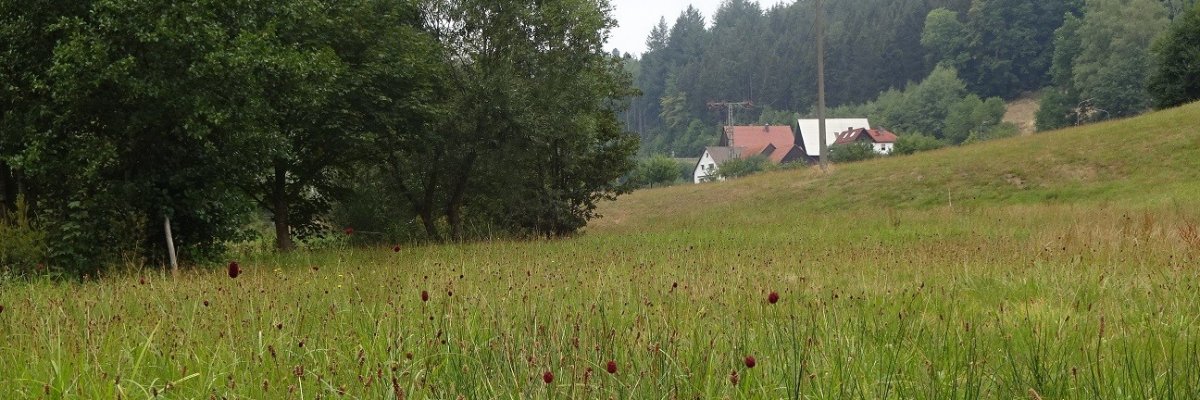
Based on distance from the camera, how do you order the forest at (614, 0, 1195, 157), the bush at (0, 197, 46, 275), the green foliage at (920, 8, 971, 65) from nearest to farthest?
the bush at (0, 197, 46, 275), the forest at (614, 0, 1195, 157), the green foliage at (920, 8, 971, 65)

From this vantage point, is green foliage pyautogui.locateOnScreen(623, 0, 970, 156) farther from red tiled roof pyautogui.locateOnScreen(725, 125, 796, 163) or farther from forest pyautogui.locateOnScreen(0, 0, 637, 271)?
forest pyautogui.locateOnScreen(0, 0, 637, 271)

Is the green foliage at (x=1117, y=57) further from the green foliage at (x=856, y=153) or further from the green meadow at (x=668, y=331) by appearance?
the green meadow at (x=668, y=331)

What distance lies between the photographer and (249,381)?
149 inches

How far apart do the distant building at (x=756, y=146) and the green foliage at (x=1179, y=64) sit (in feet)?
197

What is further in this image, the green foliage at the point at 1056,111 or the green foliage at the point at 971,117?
the green foliage at the point at 971,117

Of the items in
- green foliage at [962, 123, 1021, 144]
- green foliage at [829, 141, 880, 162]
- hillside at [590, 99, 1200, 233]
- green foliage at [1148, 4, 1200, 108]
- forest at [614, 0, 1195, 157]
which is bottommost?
hillside at [590, 99, 1200, 233]

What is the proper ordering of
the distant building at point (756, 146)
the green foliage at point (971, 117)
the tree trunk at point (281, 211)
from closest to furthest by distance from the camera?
the tree trunk at point (281, 211) < the green foliage at point (971, 117) < the distant building at point (756, 146)

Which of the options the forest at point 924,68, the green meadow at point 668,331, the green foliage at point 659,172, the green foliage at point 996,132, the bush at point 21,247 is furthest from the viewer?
the forest at point 924,68

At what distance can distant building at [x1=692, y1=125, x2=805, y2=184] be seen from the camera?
114 meters

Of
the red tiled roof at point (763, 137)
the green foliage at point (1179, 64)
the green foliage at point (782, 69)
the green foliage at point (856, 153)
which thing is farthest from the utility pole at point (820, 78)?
the green foliage at point (782, 69)

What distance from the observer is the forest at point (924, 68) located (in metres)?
87.1

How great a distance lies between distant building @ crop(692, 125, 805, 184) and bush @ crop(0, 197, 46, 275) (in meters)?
103

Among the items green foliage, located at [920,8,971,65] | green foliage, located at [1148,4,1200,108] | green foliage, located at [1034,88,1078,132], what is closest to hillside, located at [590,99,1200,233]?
green foliage, located at [1148,4,1200,108]

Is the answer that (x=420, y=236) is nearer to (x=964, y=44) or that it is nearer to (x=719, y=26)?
(x=964, y=44)
